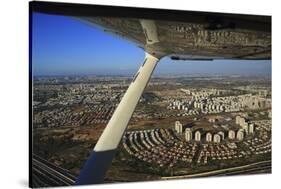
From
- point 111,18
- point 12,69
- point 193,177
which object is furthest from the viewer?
point 193,177

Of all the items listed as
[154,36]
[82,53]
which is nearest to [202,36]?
[154,36]

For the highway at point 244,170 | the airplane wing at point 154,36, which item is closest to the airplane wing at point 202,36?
the airplane wing at point 154,36

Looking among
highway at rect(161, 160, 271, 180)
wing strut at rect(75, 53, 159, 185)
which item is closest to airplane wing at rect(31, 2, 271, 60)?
wing strut at rect(75, 53, 159, 185)

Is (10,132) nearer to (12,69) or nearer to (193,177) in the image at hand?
(12,69)

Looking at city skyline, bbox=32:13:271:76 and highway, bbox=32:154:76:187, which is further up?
city skyline, bbox=32:13:271:76

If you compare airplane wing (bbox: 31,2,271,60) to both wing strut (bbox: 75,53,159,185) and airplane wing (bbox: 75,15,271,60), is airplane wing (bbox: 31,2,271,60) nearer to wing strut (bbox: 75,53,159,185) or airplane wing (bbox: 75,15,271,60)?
airplane wing (bbox: 75,15,271,60)

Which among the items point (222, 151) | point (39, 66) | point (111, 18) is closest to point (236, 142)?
point (222, 151)
